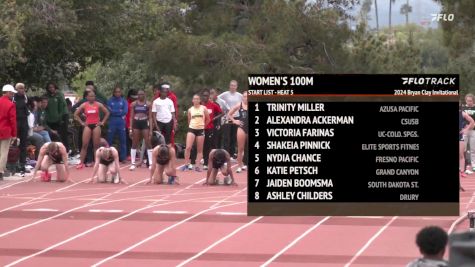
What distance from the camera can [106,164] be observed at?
21.1m

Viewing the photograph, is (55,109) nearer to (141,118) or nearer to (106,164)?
(141,118)

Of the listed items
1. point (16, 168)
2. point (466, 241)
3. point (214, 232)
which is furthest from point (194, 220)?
point (466, 241)

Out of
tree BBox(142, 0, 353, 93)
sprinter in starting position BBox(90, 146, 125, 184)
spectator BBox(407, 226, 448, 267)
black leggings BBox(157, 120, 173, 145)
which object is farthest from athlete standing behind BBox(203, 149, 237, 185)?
spectator BBox(407, 226, 448, 267)

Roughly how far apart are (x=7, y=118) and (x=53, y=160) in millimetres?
1148

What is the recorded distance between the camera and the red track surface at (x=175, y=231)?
579 inches

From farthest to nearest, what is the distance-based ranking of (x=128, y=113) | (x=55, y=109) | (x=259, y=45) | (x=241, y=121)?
1. (x=259, y=45)
2. (x=128, y=113)
3. (x=55, y=109)
4. (x=241, y=121)

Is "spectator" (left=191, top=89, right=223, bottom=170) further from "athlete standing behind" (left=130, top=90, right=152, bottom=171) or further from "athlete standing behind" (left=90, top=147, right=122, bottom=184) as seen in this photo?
"athlete standing behind" (left=90, top=147, right=122, bottom=184)

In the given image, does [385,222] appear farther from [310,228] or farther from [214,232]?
[214,232]

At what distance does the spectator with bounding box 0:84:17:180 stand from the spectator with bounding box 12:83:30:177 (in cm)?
66

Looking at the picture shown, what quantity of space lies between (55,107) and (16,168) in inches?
77.9

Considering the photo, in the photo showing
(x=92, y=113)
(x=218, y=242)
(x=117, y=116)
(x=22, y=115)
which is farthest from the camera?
(x=117, y=116)
